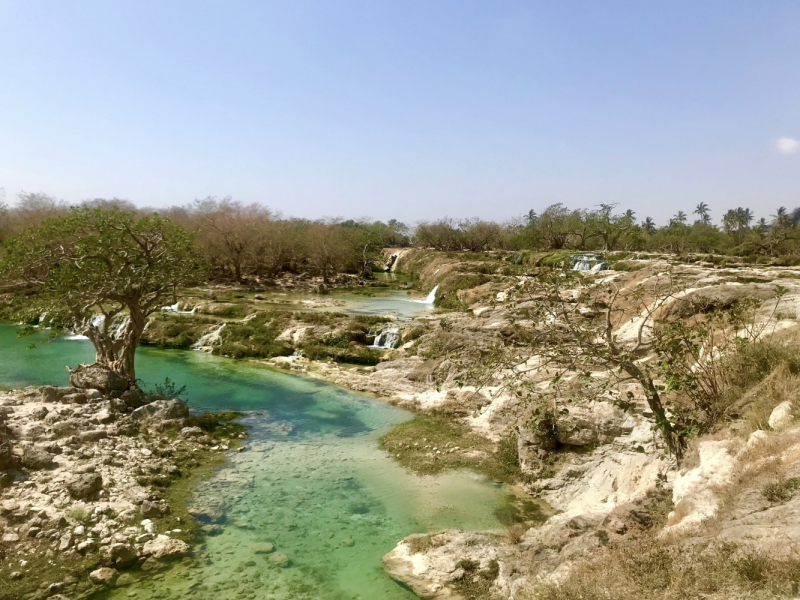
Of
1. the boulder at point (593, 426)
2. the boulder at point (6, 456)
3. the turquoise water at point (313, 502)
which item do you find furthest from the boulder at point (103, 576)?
the boulder at point (593, 426)

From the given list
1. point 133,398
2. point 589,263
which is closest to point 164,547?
point 133,398

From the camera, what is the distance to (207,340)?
87.1 ft

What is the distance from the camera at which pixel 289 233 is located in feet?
191

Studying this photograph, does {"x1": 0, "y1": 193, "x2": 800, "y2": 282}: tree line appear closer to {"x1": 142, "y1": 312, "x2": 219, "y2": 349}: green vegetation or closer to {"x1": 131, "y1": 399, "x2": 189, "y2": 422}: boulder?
{"x1": 142, "y1": 312, "x2": 219, "y2": 349}: green vegetation

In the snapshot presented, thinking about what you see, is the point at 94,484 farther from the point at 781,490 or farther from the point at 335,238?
the point at 335,238

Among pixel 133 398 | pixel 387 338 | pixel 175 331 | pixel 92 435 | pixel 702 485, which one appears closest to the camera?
pixel 702 485

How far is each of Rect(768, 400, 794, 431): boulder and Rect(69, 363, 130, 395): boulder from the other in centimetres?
1592

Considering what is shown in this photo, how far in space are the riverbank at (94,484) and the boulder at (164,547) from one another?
0.05 feet

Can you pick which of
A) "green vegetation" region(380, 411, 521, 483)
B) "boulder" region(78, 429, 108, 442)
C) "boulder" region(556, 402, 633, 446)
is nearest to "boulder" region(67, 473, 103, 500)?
"boulder" region(78, 429, 108, 442)

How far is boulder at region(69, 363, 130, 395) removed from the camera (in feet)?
49.4

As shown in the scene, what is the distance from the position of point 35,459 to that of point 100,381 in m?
4.89

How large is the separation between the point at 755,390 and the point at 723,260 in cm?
3457

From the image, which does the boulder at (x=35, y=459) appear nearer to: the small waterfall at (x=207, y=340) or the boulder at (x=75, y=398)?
the boulder at (x=75, y=398)

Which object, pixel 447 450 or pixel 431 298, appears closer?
pixel 447 450
